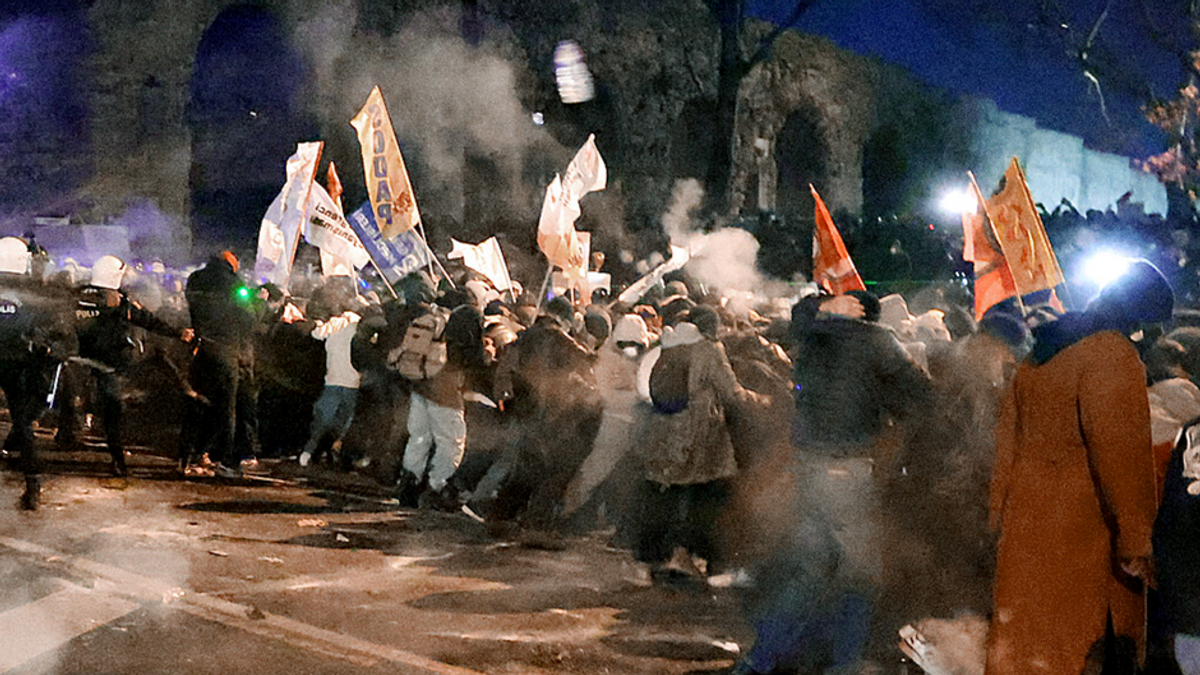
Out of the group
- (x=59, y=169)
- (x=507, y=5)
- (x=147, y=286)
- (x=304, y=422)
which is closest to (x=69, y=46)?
(x=59, y=169)

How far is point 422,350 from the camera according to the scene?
28.7ft

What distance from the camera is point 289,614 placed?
6020 millimetres

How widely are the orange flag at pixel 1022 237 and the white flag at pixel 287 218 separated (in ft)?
18.1

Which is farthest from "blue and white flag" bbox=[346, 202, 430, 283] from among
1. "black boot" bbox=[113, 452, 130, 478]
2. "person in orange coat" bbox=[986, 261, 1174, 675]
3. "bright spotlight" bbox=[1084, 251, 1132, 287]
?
"person in orange coat" bbox=[986, 261, 1174, 675]

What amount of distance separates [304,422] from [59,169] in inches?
500

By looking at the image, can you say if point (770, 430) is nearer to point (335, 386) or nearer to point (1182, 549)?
point (1182, 549)

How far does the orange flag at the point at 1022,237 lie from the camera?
764 centimetres

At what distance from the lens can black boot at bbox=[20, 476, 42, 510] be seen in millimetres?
8241

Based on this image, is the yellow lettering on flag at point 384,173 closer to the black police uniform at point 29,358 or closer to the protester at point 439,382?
the protester at point 439,382

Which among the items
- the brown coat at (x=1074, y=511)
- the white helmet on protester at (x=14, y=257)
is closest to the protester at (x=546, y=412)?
the brown coat at (x=1074, y=511)

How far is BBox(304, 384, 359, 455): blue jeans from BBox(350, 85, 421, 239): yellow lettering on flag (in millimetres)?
1415

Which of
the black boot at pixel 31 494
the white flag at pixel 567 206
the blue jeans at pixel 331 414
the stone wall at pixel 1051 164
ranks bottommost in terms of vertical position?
the black boot at pixel 31 494

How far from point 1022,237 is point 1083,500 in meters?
4.12

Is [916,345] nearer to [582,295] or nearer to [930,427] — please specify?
[930,427]
